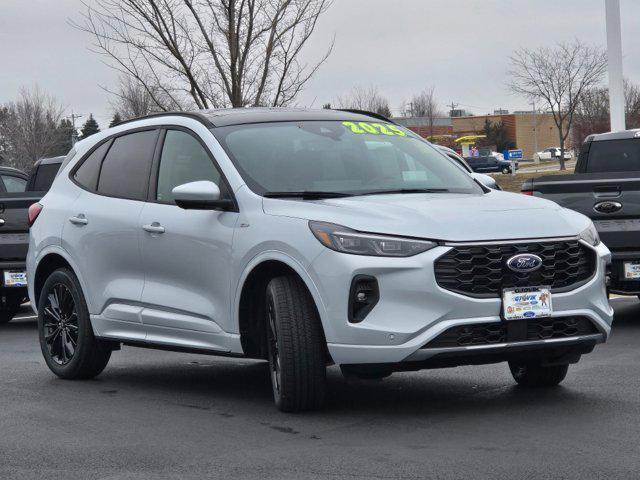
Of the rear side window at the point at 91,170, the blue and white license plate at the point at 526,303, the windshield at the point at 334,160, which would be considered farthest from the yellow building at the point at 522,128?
the blue and white license plate at the point at 526,303

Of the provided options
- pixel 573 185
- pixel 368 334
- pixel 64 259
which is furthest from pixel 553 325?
pixel 573 185

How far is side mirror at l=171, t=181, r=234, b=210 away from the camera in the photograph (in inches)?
290

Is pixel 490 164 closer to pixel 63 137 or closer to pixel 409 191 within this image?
pixel 63 137

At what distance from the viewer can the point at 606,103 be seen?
71.1 meters

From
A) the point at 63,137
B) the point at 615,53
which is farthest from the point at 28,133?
the point at 615,53

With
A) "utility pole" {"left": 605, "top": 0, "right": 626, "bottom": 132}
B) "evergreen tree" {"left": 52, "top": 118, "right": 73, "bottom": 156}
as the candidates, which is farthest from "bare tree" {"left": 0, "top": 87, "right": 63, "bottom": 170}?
"utility pole" {"left": 605, "top": 0, "right": 626, "bottom": 132}

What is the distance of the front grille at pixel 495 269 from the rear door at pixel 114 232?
2.52 m

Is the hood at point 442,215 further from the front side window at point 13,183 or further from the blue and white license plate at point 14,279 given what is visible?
the front side window at point 13,183

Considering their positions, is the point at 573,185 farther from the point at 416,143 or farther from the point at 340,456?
the point at 340,456

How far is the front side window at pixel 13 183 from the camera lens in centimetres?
1680

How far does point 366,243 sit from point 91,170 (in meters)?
3.36

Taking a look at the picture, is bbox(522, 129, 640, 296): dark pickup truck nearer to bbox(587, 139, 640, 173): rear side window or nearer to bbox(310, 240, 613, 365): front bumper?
bbox(587, 139, 640, 173): rear side window

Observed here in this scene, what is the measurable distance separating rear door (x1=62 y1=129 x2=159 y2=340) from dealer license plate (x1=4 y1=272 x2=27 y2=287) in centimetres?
443

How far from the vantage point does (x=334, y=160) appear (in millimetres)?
7746
